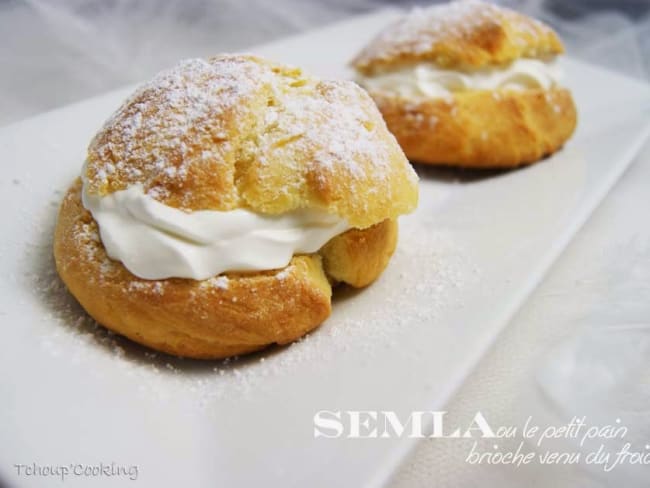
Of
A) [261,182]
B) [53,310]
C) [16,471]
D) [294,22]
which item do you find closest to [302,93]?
[261,182]

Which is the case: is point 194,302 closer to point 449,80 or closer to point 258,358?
point 258,358

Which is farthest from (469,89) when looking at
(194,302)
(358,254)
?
(194,302)

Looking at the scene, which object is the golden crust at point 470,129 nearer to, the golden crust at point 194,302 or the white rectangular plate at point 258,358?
the white rectangular plate at point 258,358

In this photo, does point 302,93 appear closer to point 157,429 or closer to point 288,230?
point 288,230

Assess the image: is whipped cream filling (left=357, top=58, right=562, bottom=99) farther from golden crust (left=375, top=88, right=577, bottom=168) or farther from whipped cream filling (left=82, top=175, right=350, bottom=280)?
whipped cream filling (left=82, top=175, right=350, bottom=280)

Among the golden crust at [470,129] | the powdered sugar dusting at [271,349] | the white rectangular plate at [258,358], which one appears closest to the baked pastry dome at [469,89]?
the golden crust at [470,129]

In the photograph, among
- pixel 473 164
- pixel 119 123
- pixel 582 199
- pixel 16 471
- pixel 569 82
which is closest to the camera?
pixel 16 471

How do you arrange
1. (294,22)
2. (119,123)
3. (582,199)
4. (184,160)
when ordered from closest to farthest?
(184,160)
(119,123)
(582,199)
(294,22)
